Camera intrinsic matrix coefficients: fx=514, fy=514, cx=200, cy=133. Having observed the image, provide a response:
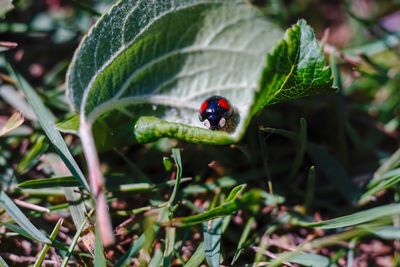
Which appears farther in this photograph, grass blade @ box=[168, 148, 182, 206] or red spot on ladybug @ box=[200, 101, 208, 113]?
red spot on ladybug @ box=[200, 101, 208, 113]

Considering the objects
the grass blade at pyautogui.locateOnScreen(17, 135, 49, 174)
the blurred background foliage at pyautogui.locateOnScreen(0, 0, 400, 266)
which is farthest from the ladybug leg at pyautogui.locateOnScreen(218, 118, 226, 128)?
the grass blade at pyautogui.locateOnScreen(17, 135, 49, 174)

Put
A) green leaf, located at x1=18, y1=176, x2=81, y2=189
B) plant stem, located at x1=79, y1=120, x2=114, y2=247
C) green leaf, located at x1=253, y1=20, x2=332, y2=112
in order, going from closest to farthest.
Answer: plant stem, located at x1=79, y1=120, x2=114, y2=247 → green leaf, located at x1=253, y1=20, x2=332, y2=112 → green leaf, located at x1=18, y1=176, x2=81, y2=189

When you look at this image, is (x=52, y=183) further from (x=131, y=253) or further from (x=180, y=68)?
(x=180, y=68)

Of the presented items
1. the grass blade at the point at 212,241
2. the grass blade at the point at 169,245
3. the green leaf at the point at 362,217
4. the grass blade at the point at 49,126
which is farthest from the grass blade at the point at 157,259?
the green leaf at the point at 362,217

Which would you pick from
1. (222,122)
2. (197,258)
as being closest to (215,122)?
(222,122)

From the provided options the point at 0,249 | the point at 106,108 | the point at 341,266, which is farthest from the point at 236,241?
the point at 0,249

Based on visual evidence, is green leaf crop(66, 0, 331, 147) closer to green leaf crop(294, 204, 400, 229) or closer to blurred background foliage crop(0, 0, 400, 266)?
blurred background foliage crop(0, 0, 400, 266)

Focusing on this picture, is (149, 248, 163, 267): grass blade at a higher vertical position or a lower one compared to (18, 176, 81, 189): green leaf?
lower
